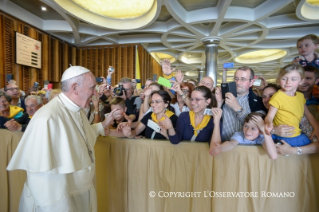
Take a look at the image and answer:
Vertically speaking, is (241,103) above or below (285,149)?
above

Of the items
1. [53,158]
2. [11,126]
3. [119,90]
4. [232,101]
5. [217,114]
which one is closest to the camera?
[53,158]

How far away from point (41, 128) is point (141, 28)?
669 centimetres

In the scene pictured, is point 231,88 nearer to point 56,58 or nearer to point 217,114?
point 217,114

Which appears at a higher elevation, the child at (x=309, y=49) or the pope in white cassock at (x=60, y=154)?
the child at (x=309, y=49)

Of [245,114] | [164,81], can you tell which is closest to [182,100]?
[164,81]

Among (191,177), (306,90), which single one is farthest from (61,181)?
(306,90)

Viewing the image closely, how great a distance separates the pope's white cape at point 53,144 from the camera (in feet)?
3.44

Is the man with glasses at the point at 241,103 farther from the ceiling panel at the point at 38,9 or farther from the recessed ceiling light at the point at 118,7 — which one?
the ceiling panel at the point at 38,9

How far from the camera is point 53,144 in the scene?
1117mm

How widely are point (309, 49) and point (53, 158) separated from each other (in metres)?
3.28

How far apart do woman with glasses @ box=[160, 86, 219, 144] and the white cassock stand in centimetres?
96

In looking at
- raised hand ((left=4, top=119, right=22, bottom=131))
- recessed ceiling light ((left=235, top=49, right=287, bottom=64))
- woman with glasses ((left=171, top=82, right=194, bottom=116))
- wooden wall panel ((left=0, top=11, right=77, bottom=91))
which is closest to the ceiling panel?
wooden wall panel ((left=0, top=11, right=77, bottom=91))

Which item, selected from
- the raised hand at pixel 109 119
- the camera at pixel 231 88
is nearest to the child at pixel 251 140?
the camera at pixel 231 88

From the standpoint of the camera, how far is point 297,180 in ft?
4.89
